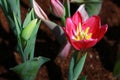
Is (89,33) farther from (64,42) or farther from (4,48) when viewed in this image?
(4,48)

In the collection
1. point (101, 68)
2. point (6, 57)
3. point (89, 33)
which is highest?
point (89, 33)

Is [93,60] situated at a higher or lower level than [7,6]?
lower

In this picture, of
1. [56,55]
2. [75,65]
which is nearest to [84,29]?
[75,65]

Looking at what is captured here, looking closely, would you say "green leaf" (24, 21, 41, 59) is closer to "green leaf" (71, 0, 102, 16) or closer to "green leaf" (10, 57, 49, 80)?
"green leaf" (10, 57, 49, 80)

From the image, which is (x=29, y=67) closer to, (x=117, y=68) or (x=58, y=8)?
(x=58, y=8)

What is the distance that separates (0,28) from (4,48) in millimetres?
108

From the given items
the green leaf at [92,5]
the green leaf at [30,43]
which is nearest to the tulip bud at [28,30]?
the green leaf at [30,43]

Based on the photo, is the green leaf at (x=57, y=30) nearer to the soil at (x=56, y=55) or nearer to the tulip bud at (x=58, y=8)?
the tulip bud at (x=58, y=8)

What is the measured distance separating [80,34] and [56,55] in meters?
0.42

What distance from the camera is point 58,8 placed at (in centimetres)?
109

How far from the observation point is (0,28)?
1407 millimetres

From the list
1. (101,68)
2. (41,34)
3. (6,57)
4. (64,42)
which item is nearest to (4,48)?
(6,57)

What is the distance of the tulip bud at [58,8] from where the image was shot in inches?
42.4

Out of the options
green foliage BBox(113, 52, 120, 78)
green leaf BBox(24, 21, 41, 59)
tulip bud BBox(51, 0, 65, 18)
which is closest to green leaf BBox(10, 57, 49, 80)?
green leaf BBox(24, 21, 41, 59)
